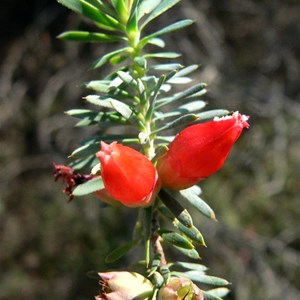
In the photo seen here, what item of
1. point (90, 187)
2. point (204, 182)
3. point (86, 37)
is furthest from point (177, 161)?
point (204, 182)

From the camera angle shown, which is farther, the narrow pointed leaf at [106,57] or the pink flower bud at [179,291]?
the narrow pointed leaf at [106,57]

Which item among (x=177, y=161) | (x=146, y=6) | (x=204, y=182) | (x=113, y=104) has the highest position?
(x=146, y=6)

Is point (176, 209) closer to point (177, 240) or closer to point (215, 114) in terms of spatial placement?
point (177, 240)

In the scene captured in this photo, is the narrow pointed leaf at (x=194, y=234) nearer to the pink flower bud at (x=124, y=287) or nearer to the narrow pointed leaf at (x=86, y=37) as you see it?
the pink flower bud at (x=124, y=287)

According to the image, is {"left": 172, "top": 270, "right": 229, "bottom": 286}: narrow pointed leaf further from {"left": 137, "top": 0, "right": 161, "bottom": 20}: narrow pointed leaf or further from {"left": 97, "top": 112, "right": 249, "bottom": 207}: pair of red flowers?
{"left": 137, "top": 0, "right": 161, "bottom": 20}: narrow pointed leaf

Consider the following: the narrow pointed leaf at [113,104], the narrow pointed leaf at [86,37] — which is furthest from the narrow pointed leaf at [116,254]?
the narrow pointed leaf at [86,37]
